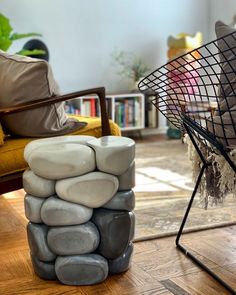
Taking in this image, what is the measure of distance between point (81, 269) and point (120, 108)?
10.8 feet

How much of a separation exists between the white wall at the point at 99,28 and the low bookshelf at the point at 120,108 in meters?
0.29

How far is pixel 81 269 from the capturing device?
5.35 feet

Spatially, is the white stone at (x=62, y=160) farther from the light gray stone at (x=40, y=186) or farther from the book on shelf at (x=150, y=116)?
the book on shelf at (x=150, y=116)

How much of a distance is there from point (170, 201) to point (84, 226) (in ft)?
3.56

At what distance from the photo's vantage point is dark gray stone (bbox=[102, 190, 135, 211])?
1652mm

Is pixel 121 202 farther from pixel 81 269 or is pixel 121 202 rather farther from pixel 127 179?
pixel 81 269

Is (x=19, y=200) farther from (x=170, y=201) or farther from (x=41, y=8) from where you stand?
(x=41, y=8)

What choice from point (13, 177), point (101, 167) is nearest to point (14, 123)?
point (13, 177)

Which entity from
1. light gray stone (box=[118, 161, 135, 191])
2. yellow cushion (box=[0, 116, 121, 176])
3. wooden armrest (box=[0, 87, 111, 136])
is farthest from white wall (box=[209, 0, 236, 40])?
light gray stone (box=[118, 161, 135, 191])

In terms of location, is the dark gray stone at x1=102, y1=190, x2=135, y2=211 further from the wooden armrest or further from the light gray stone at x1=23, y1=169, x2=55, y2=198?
the wooden armrest

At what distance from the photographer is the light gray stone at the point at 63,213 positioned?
1.60 m

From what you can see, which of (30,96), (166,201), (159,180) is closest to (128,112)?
(159,180)

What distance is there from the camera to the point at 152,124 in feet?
16.9

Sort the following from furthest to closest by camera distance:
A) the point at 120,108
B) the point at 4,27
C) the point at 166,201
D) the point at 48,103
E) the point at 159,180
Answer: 1. the point at 120,108
2. the point at 4,27
3. the point at 159,180
4. the point at 166,201
5. the point at 48,103
